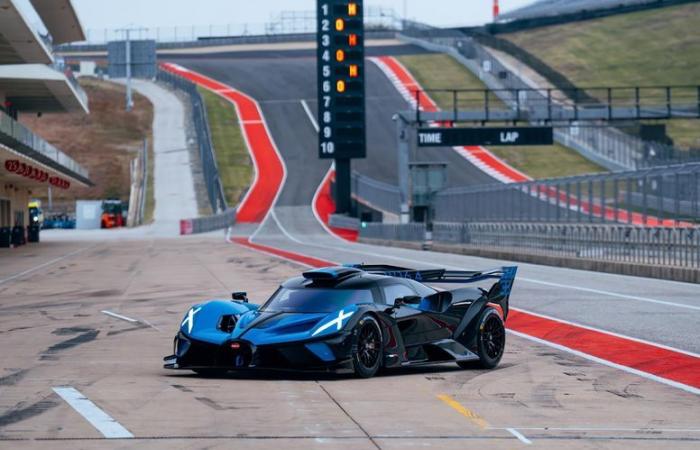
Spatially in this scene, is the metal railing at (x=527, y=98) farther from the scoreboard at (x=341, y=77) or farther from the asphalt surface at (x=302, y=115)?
the scoreboard at (x=341, y=77)

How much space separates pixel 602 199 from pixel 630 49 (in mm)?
86540

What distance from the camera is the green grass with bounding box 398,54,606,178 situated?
302 feet

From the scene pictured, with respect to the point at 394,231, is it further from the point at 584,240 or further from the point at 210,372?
the point at 210,372

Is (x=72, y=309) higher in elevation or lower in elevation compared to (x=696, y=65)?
lower

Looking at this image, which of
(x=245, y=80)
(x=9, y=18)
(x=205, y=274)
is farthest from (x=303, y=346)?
(x=245, y=80)

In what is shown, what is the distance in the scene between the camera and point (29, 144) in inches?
2299

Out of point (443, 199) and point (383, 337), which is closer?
point (383, 337)

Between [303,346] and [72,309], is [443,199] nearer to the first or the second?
[72,309]

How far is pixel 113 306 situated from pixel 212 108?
94.2 m

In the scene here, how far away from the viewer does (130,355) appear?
51.8ft

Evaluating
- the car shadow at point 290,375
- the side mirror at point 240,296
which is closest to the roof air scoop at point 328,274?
the car shadow at point 290,375

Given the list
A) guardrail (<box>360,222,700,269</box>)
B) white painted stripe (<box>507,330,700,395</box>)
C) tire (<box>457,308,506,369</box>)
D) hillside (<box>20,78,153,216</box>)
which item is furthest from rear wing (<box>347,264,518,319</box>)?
hillside (<box>20,78,153,216</box>)

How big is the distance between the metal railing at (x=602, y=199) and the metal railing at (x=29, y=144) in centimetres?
1934

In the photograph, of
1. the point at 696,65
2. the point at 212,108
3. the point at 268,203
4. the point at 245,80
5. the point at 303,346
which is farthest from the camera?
the point at 245,80
